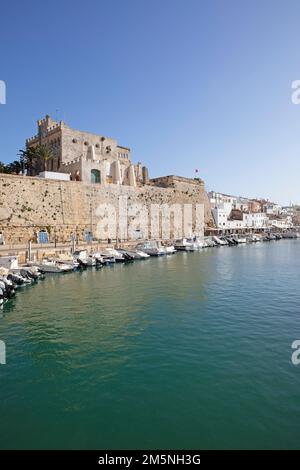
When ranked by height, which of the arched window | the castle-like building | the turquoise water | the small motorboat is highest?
the castle-like building

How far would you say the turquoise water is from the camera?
5.66 m

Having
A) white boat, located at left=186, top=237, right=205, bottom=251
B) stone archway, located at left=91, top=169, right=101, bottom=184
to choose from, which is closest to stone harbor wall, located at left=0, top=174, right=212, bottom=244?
stone archway, located at left=91, top=169, right=101, bottom=184

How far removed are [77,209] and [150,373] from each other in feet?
107

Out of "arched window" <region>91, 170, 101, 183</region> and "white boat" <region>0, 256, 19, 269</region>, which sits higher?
"arched window" <region>91, 170, 101, 183</region>

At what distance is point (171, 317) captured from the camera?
12.6m

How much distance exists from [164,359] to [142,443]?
3.39 m

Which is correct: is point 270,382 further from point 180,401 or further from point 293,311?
point 293,311

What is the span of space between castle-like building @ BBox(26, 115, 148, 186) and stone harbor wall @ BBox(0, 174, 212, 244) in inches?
88.6

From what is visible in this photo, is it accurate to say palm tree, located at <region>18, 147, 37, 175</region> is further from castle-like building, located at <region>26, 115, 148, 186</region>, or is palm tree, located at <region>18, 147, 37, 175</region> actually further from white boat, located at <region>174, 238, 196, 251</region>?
white boat, located at <region>174, 238, 196, 251</region>

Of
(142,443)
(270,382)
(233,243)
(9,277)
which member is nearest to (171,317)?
(270,382)

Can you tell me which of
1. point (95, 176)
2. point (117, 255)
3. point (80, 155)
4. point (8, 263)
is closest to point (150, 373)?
point (8, 263)

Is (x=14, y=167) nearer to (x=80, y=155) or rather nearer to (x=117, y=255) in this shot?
(x=80, y=155)

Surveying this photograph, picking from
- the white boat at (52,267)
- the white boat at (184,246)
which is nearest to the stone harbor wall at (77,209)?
the white boat at (184,246)

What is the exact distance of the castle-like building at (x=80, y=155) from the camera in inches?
1645
